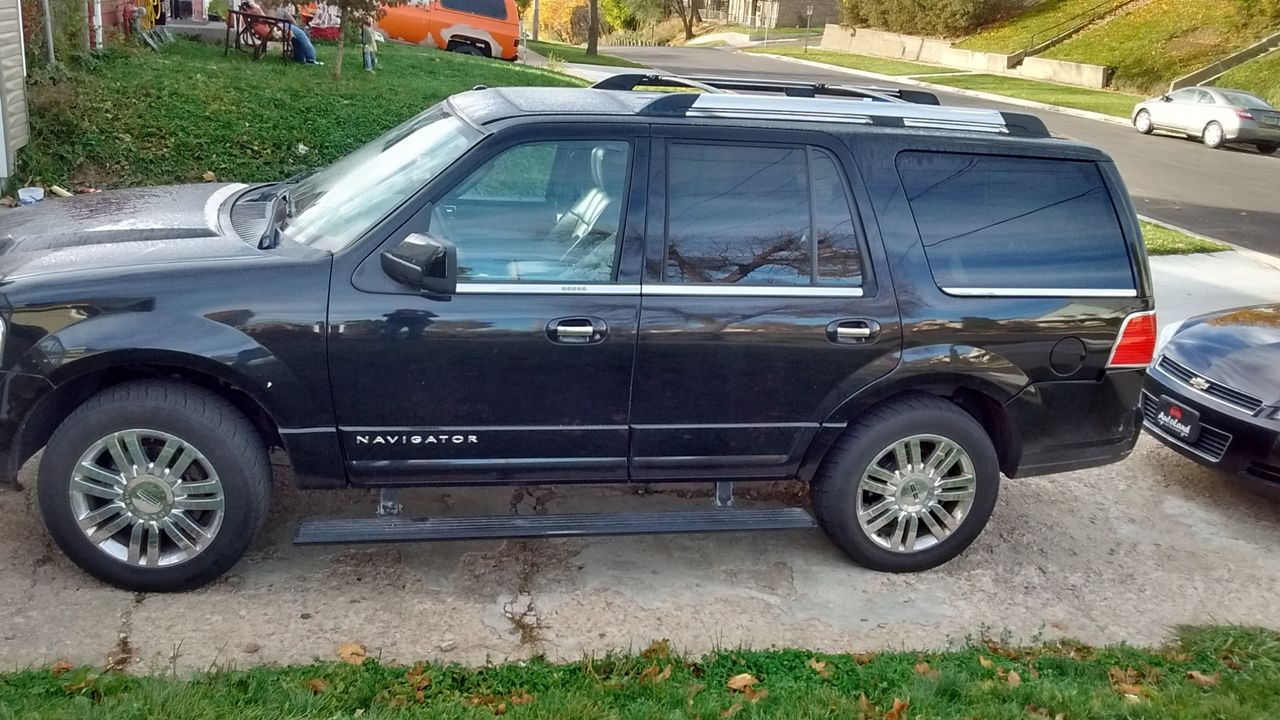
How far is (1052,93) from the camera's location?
35281 millimetres

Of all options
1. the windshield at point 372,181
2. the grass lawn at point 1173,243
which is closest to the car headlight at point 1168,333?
the grass lawn at point 1173,243

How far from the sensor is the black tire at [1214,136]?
78.8 ft

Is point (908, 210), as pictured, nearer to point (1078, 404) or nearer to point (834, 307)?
point (834, 307)

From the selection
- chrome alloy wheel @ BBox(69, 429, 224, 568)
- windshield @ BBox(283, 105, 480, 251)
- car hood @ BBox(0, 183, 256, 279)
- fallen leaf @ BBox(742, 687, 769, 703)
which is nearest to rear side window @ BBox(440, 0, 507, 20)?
car hood @ BBox(0, 183, 256, 279)

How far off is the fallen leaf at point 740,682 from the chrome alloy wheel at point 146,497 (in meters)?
1.96

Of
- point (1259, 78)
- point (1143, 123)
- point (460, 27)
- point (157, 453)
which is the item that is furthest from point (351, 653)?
point (1259, 78)

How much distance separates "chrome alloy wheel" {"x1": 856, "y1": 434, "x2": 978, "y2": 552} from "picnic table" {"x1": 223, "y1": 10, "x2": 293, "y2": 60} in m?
13.4

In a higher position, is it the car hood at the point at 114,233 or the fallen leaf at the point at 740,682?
the car hood at the point at 114,233

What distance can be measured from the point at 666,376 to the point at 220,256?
174 centimetres

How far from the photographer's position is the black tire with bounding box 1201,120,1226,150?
24.0m

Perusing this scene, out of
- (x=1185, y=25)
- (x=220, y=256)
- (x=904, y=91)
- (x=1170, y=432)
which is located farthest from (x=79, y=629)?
(x=1185, y=25)

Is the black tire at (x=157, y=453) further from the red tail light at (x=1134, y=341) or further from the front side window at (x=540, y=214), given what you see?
the red tail light at (x=1134, y=341)

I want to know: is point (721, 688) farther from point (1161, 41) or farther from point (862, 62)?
point (862, 62)

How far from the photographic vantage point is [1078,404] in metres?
4.83
